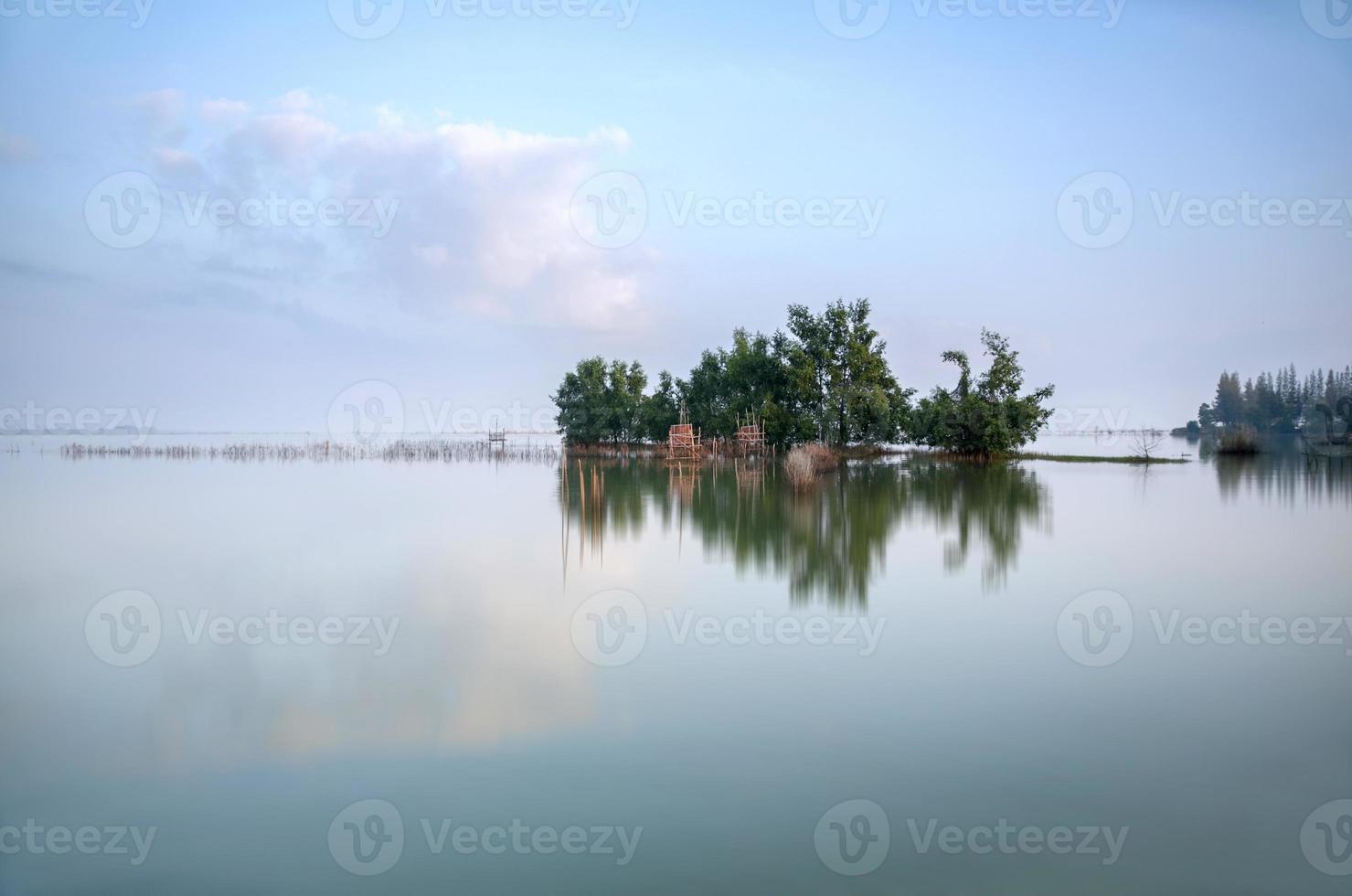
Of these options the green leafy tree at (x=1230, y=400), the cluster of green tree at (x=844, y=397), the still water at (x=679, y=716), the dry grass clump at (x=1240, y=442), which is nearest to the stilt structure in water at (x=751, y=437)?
the cluster of green tree at (x=844, y=397)

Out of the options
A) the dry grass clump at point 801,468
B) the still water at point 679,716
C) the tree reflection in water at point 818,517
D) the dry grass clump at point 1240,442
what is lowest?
the still water at point 679,716

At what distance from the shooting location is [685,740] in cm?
486

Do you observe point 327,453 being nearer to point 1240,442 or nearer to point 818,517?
point 818,517

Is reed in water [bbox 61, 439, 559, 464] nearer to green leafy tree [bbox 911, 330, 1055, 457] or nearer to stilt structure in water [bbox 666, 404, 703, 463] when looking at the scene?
stilt structure in water [bbox 666, 404, 703, 463]

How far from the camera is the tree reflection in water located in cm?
986

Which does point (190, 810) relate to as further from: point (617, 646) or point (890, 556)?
point (890, 556)

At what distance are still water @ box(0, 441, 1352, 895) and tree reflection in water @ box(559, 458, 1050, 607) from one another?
0.16m

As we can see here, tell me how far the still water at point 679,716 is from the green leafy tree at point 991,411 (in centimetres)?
1614

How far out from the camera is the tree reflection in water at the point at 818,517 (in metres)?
9.86

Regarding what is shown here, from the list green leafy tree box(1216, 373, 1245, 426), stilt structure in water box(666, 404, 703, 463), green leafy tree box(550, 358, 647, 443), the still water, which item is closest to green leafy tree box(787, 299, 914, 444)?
stilt structure in water box(666, 404, 703, 463)

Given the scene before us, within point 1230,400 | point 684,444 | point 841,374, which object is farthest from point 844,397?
point 1230,400

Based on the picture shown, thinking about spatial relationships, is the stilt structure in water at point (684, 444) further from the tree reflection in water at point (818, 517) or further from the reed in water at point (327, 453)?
the tree reflection in water at point (818, 517)

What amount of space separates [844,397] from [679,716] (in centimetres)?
2466

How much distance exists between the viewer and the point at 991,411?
2773cm
